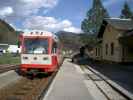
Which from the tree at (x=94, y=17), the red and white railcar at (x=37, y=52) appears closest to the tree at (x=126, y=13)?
the tree at (x=94, y=17)

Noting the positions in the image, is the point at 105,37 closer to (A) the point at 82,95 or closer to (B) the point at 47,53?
(B) the point at 47,53

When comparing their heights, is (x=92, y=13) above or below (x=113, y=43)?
above

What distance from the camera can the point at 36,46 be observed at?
2102 centimetres

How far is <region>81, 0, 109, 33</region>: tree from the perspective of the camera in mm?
74062

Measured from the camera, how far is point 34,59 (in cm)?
2086

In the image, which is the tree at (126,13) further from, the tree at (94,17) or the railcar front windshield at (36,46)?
the railcar front windshield at (36,46)

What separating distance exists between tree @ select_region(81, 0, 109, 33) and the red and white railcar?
5171cm

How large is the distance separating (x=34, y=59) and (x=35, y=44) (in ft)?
2.91

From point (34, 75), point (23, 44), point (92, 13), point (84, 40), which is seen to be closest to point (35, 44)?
point (23, 44)

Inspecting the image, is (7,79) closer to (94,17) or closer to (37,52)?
(37,52)

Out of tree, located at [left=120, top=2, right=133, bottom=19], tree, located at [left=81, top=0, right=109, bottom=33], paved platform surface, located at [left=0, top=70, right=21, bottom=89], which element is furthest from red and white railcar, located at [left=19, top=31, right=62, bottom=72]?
tree, located at [left=120, top=2, right=133, bottom=19]

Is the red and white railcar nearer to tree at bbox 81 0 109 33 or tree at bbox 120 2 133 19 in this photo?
tree at bbox 81 0 109 33

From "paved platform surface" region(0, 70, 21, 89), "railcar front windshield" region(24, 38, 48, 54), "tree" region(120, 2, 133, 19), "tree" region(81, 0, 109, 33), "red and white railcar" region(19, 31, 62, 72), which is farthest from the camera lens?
"tree" region(120, 2, 133, 19)

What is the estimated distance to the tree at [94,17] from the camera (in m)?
74.1
